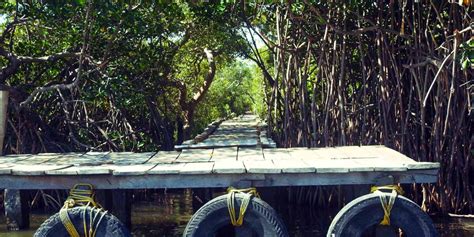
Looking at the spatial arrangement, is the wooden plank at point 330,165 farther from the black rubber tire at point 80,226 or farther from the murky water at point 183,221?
the murky water at point 183,221

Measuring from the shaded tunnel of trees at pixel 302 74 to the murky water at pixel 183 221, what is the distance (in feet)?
1.68

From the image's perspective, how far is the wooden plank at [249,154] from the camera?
6.56 m

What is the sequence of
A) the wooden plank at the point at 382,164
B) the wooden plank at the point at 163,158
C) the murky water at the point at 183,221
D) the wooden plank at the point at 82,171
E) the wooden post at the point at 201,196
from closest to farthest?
1. the wooden plank at the point at 382,164
2. the wooden plank at the point at 82,171
3. the wooden plank at the point at 163,158
4. the wooden post at the point at 201,196
5. the murky water at the point at 183,221

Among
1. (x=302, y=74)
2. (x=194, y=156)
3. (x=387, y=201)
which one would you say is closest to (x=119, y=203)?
(x=194, y=156)

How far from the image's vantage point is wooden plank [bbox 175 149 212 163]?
21.5 feet

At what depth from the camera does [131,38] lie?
10.6 meters

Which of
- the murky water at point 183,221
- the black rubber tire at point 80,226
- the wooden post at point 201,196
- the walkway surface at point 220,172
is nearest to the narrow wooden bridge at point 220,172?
the walkway surface at point 220,172

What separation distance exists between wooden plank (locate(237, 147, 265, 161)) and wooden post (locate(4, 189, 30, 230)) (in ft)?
7.41

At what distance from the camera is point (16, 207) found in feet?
23.4

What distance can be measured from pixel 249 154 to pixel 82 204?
1787mm

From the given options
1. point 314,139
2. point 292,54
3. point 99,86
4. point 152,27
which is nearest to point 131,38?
point 152,27

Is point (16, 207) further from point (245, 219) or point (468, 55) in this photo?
point (468, 55)

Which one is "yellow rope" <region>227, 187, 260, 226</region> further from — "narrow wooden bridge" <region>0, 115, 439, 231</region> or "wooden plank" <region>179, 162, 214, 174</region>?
"wooden plank" <region>179, 162, 214, 174</region>

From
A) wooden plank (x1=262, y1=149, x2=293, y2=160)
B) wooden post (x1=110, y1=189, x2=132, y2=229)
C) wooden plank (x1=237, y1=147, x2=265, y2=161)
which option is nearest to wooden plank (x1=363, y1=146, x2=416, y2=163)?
wooden plank (x1=262, y1=149, x2=293, y2=160)
